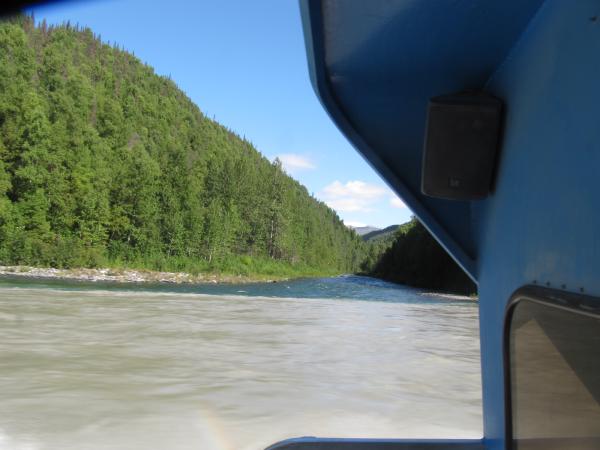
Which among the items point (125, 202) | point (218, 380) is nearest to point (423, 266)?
point (125, 202)

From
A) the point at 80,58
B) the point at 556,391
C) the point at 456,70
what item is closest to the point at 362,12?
the point at 456,70

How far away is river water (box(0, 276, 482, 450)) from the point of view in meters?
2.83

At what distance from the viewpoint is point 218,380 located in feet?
12.9

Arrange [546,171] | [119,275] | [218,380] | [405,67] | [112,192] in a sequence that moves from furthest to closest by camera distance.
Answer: [112,192] < [119,275] < [218,380] < [405,67] < [546,171]

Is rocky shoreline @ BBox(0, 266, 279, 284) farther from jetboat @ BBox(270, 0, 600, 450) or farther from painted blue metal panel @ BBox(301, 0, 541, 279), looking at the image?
jetboat @ BBox(270, 0, 600, 450)

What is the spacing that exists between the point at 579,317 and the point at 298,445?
1306 mm

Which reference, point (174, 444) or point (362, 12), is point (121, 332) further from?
point (362, 12)

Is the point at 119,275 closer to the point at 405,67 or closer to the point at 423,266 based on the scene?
the point at 423,266

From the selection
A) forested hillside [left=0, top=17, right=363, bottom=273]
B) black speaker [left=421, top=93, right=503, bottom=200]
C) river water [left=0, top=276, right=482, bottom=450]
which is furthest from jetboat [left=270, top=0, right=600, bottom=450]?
forested hillside [left=0, top=17, right=363, bottom=273]

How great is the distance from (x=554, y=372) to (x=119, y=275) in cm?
4107

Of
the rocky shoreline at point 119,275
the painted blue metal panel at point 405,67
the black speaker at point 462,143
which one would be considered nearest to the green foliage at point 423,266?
the rocky shoreline at point 119,275

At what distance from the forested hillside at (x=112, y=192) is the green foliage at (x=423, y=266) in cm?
1451

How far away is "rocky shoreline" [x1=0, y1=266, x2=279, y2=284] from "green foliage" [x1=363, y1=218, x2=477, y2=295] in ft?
44.3

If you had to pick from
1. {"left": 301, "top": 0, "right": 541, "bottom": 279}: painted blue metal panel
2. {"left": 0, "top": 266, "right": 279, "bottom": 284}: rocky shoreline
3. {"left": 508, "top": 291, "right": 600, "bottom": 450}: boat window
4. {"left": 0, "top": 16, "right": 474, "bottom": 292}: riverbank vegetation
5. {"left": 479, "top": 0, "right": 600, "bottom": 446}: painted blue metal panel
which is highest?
{"left": 0, "top": 16, "right": 474, "bottom": 292}: riverbank vegetation
